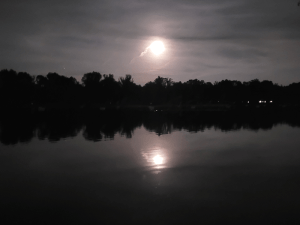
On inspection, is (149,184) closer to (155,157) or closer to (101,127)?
(155,157)

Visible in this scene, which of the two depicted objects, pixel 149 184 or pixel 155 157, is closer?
pixel 149 184

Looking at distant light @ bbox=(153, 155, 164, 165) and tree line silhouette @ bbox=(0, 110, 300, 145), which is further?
tree line silhouette @ bbox=(0, 110, 300, 145)

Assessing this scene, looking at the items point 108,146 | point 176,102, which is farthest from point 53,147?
point 176,102

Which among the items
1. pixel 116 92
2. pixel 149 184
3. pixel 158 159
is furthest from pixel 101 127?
pixel 116 92

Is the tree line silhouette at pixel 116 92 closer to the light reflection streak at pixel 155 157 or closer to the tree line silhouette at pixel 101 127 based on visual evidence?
the tree line silhouette at pixel 101 127

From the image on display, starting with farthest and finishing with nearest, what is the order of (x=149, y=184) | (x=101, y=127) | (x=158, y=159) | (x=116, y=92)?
(x=116, y=92), (x=101, y=127), (x=158, y=159), (x=149, y=184)

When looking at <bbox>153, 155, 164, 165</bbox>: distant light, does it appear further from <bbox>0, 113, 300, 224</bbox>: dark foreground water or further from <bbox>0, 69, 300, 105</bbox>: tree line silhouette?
<bbox>0, 69, 300, 105</bbox>: tree line silhouette

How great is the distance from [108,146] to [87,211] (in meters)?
8.97

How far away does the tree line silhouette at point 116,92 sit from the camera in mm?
92125

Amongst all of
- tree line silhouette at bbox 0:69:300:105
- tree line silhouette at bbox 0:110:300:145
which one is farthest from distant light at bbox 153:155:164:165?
tree line silhouette at bbox 0:69:300:105

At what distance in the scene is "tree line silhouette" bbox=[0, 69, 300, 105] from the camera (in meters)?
92.1

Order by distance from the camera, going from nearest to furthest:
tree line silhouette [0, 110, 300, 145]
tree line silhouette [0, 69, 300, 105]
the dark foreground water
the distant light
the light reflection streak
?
the dark foreground water, the light reflection streak, the distant light, tree line silhouette [0, 110, 300, 145], tree line silhouette [0, 69, 300, 105]

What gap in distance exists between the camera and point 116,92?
121 meters

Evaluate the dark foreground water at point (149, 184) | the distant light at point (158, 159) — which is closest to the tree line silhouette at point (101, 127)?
the dark foreground water at point (149, 184)
